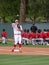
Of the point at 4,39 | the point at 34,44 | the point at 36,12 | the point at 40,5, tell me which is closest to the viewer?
the point at 34,44

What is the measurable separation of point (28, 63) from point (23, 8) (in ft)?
109

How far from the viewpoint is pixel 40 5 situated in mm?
48406

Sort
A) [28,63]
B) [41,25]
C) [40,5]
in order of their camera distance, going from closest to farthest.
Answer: [28,63]
[41,25]
[40,5]

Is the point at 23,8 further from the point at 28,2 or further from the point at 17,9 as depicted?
the point at 17,9

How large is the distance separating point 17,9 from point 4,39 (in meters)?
25.2

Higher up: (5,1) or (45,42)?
(5,1)

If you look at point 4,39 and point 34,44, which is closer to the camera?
point 34,44

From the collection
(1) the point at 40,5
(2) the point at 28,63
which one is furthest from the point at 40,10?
(2) the point at 28,63

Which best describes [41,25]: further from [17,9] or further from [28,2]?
[17,9]

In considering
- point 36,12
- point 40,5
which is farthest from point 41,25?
point 36,12

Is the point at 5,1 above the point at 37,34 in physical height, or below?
above

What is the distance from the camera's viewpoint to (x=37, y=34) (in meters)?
29.9

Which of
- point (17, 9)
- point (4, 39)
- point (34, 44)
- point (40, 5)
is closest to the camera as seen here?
point (34, 44)

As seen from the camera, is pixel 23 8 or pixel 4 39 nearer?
pixel 4 39
